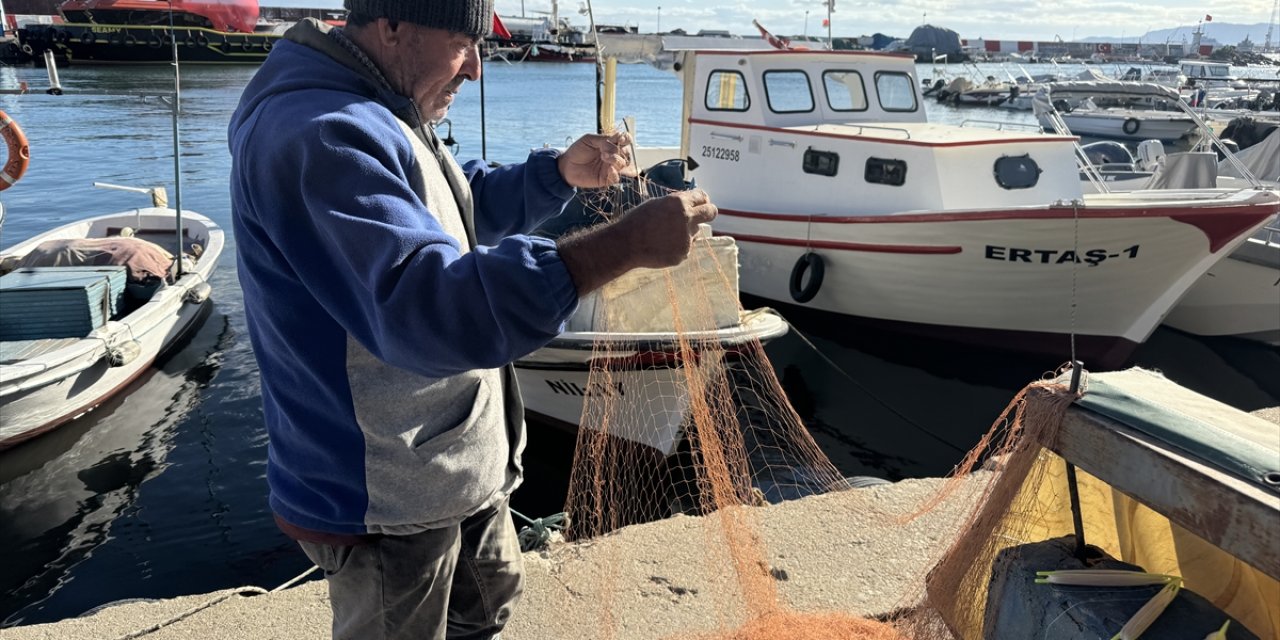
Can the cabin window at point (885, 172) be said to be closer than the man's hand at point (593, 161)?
No

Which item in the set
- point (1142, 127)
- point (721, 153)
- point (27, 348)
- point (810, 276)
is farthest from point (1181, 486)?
point (1142, 127)

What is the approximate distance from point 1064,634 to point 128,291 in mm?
9443

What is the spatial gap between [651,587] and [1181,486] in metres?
2.01

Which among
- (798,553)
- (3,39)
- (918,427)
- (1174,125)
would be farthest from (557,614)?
(3,39)

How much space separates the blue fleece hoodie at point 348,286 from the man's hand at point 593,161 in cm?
59

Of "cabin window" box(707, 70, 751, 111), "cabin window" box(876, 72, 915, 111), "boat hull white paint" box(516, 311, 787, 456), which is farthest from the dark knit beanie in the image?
"cabin window" box(876, 72, 915, 111)

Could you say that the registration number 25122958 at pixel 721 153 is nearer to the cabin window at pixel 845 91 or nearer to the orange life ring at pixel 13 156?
the cabin window at pixel 845 91

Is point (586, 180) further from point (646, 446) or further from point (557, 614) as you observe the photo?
point (646, 446)

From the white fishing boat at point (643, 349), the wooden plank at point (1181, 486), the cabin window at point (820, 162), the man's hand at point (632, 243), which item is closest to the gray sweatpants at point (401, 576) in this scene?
the man's hand at point (632, 243)

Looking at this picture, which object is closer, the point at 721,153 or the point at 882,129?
the point at 882,129

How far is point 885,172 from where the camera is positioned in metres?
8.99

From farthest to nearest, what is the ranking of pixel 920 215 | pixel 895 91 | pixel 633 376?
pixel 895 91
pixel 920 215
pixel 633 376

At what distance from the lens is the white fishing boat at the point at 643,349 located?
581cm

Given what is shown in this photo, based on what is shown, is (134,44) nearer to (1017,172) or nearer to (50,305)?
(50,305)
